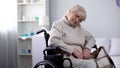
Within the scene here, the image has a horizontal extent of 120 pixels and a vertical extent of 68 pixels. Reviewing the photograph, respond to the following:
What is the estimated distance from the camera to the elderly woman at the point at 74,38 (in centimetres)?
214

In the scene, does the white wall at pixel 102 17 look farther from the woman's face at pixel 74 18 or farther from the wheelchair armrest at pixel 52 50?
the wheelchair armrest at pixel 52 50

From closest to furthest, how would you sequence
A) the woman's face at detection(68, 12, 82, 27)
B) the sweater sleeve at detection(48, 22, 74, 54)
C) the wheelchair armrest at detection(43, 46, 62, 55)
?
the wheelchair armrest at detection(43, 46, 62, 55), the sweater sleeve at detection(48, 22, 74, 54), the woman's face at detection(68, 12, 82, 27)

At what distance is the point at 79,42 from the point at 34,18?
77.3 inches

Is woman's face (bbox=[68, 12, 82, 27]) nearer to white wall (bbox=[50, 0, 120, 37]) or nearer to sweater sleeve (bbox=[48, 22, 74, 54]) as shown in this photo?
sweater sleeve (bbox=[48, 22, 74, 54])

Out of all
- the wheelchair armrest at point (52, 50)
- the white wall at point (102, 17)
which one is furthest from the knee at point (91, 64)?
the white wall at point (102, 17)

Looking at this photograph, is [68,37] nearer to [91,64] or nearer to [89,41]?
[89,41]

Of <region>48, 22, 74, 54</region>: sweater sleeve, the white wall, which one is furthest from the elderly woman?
the white wall

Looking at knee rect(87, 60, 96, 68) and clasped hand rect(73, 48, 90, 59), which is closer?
knee rect(87, 60, 96, 68)

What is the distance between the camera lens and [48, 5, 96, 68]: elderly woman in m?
2.14

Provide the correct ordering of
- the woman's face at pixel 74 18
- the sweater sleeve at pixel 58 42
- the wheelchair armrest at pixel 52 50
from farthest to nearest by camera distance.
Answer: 1. the woman's face at pixel 74 18
2. the sweater sleeve at pixel 58 42
3. the wheelchair armrest at pixel 52 50

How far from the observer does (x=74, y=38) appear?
2283mm

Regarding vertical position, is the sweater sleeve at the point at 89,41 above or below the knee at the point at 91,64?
Result: above

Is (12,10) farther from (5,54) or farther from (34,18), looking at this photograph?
(5,54)

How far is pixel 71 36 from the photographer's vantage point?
2.28 meters
